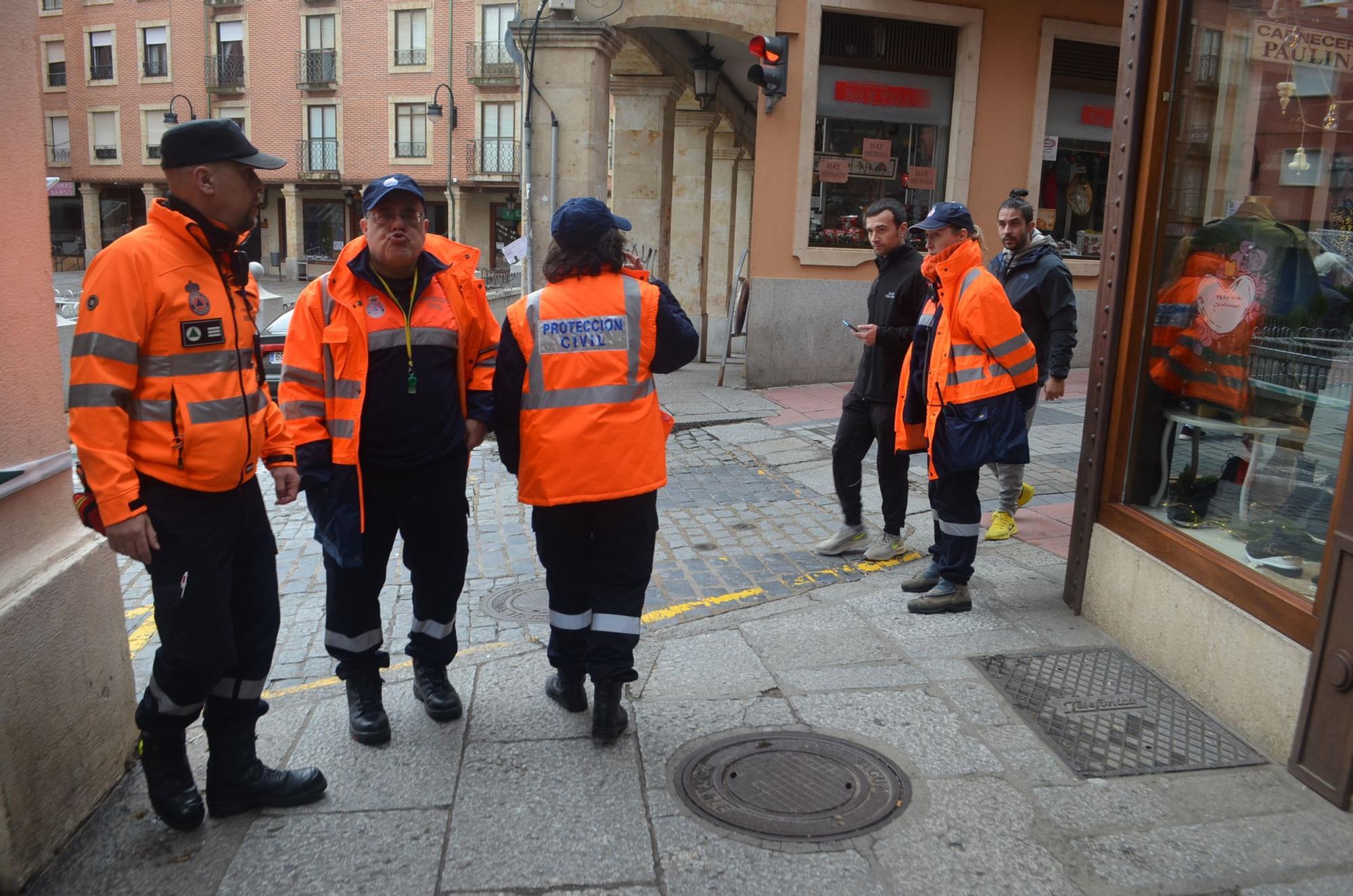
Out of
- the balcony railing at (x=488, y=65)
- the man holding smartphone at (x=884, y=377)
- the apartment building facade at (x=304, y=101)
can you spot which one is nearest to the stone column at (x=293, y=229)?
the apartment building facade at (x=304, y=101)

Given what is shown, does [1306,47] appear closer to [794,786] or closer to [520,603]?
[794,786]

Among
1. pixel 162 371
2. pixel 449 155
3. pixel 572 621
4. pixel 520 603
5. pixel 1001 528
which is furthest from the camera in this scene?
pixel 449 155

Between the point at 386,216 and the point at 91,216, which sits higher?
the point at 386,216

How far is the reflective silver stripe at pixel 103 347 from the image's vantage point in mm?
2629

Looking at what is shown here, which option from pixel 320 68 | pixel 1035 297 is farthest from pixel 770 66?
pixel 320 68

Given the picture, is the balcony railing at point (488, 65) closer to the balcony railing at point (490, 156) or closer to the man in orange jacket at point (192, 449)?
the balcony railing at point (490, 156)

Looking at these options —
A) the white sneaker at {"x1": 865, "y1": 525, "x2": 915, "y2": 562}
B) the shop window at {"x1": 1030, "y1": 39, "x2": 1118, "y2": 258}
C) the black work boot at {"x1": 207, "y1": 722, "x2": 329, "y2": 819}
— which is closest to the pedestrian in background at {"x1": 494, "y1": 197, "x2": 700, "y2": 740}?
the black work boot at {"x1": 207, "y1": 722, "x2": 329, "y2": 819}

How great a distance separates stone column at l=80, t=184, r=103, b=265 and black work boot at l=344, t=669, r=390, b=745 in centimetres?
5261

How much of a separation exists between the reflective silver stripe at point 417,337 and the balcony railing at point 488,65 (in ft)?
136

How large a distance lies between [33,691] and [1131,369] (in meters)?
4.08

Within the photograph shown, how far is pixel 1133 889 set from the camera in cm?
272

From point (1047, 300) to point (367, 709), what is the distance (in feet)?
13.8

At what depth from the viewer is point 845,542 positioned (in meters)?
5.82

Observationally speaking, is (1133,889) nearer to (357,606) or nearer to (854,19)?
(357,606)
